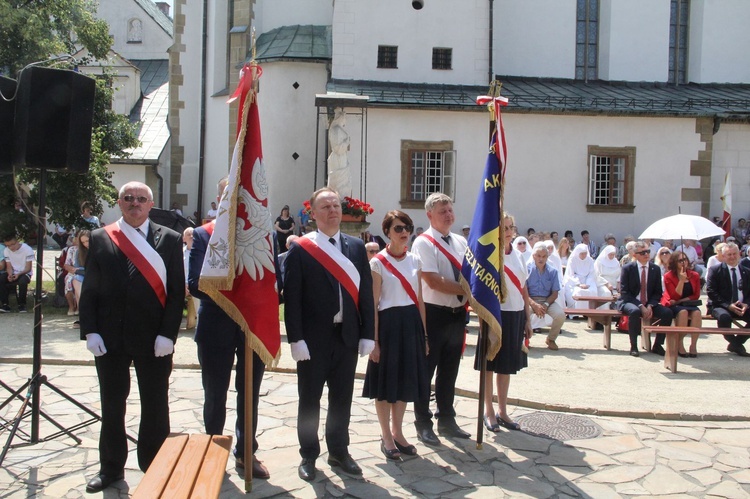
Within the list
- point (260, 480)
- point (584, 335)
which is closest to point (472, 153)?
point (584, 335)

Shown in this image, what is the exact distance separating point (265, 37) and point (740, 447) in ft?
74.5

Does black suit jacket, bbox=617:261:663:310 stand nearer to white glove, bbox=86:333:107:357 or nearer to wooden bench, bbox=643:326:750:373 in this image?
wooden bench, bbox=643:326:750:373

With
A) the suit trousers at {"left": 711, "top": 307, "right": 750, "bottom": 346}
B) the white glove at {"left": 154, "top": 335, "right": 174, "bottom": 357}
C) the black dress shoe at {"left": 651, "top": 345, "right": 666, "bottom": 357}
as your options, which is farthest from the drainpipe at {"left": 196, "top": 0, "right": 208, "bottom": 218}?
the white glove at {"left": 154, "top": 335, "right": 174, "bottom": 357}

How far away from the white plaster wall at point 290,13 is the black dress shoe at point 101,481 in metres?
23.4

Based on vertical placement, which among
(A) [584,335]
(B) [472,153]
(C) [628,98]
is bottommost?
(A) [584,335]

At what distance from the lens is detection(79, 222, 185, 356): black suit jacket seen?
5.17 meters

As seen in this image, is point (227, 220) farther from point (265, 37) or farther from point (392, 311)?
point (265, 37)

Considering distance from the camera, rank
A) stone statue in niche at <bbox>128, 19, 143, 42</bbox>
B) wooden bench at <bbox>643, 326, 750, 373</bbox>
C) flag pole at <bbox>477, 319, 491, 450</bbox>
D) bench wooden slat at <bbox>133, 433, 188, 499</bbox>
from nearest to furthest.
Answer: bench wooden slat at <bbox>133, 433, 188, 499</bbox>, flag pole at <bbox>477, 319, 491, 450</bbox>, wooden bench at <bbox>643, 326, 750, 373</bbox>, stone statue in niche at <bbox>128, 19, 143, 42</bbox>

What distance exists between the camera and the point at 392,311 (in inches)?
237

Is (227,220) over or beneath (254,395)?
over

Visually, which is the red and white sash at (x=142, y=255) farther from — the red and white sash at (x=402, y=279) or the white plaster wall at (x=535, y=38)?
the white plaster wall at (x=535, y=38)

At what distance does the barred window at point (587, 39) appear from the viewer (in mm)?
28078

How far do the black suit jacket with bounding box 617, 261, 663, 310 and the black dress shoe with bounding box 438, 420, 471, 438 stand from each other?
19.5 ft

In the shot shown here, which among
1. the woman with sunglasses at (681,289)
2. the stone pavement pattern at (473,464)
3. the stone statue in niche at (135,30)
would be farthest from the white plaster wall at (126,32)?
the stone pavement pattern at (473,464)
